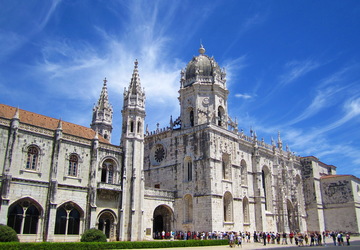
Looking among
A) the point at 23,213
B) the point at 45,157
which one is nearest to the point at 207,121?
the point at 45,157

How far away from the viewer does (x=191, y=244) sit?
3055 cm

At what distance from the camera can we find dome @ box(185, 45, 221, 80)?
46344mm

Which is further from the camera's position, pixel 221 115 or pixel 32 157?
pixel 221 115

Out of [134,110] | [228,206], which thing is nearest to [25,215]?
[134,110]

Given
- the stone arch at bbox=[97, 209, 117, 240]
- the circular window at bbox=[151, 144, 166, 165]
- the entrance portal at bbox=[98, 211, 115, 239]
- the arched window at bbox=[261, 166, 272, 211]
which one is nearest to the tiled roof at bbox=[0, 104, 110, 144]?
the stone arch at bbox=[97, 209, 117, 240]

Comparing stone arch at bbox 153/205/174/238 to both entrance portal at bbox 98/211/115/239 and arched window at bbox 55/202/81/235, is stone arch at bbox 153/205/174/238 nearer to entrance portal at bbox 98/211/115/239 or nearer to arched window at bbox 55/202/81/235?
entrance portal at bbox 98/211/115/239

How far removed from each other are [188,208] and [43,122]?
62.1 ft

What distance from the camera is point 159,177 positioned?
43656 millimetres

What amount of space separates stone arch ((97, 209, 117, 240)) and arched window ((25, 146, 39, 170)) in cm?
776

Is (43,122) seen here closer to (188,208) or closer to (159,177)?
(159,177)

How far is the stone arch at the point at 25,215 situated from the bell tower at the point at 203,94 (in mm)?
21837

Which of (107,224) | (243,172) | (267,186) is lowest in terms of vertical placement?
(107,224)

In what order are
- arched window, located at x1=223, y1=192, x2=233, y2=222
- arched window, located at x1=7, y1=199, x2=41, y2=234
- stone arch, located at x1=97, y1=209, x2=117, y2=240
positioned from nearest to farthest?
arched window, located at x1=7, y1=199, x2=41, y2=234
stone arch, located at x1=97, y1=209, x2=117, y2=240
arched window, located at x1=223, y1=192, x2=233, y2=222

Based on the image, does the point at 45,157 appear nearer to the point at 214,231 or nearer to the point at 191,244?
the point at 191,244
